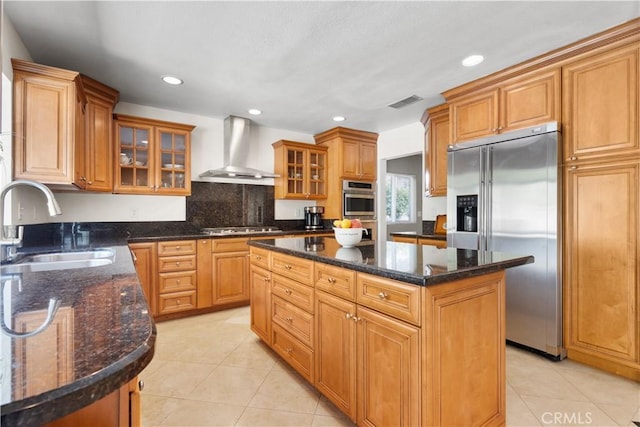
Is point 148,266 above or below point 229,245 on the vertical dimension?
below

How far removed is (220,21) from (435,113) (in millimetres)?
2566

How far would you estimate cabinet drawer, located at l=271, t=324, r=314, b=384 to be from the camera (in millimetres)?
2002

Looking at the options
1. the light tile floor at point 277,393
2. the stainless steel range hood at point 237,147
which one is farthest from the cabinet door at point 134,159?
the light tile floor at point 277,393

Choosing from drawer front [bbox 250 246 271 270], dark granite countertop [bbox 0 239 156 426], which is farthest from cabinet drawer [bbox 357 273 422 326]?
drawer front [bbox 250 246 271 270]

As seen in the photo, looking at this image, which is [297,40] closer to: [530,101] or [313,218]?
[530,101]

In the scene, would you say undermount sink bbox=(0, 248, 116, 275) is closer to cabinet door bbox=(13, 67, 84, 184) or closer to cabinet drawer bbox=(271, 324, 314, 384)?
cabinet door bbox=(13, 67, 84, 184)

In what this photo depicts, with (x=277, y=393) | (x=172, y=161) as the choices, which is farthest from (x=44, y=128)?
(x=277, y=393)

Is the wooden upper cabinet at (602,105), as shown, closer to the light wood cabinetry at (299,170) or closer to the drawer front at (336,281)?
the drawer front at (336,281)

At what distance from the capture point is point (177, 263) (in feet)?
11.5

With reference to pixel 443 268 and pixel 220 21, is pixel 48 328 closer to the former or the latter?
pixel 443 268

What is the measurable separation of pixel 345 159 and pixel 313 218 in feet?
3.38

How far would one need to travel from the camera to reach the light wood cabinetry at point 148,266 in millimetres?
3305

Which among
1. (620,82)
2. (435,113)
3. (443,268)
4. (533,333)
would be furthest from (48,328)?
(435,113)

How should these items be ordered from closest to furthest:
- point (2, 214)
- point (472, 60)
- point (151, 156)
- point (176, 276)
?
point (2, 214), point (472, 60), point (176, 276), point (151, 156)
